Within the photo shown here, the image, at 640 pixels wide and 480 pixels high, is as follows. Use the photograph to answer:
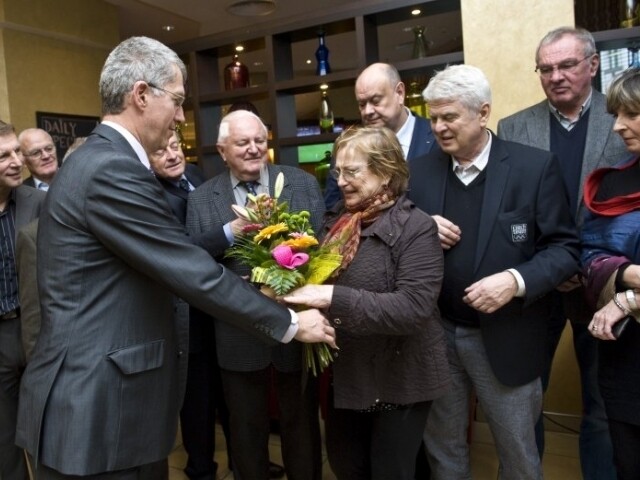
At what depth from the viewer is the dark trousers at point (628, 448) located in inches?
68.3

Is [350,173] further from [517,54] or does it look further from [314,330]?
[517,54]

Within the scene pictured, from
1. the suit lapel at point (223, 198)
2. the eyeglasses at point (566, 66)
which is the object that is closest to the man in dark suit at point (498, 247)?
the eyeglasses at point (566, 66)

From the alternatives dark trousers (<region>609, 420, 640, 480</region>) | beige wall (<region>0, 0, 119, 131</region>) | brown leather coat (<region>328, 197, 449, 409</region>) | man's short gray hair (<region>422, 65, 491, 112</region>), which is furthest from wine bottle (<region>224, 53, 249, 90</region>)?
dark trousers (<region>609, 420, 640, 480</region>)

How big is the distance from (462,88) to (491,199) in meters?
0.38

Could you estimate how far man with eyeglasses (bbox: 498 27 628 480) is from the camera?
2223 mm

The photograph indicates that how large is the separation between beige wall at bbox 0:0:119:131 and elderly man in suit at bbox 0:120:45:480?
313cm

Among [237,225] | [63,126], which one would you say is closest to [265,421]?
[237,225]

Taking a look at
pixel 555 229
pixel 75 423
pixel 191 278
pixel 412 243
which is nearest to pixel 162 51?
pixel 191 278

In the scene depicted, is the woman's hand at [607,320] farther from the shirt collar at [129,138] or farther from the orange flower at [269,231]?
the shirt collar at [129,138]

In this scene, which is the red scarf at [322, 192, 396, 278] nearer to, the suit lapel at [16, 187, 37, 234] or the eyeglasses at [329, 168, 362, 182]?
the eyeglasses at [329, 168, 362, 182]

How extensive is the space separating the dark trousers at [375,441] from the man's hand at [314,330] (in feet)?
1.10

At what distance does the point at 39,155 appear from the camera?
128 inches

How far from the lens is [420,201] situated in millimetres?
2029

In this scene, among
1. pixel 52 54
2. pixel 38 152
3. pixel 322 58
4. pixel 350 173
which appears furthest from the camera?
pixel 52 54
